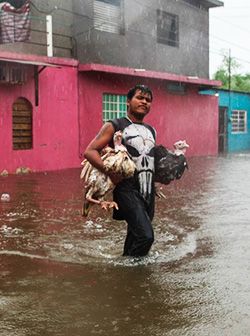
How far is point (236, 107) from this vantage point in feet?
85.6

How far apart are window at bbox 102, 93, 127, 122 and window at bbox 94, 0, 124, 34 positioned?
2130 millimetres

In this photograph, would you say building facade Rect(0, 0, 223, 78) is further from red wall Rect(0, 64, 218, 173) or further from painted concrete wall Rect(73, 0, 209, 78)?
red wall Rect(0, 64, 218, 173)

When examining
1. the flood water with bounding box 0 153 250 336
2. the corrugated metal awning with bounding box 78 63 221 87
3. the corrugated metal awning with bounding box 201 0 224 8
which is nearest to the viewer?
the flood water with bounding box 0 153 250 336

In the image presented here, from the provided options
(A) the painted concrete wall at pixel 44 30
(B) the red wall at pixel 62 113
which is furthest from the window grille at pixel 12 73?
(A) the painted concrete wall at pixel 44 30

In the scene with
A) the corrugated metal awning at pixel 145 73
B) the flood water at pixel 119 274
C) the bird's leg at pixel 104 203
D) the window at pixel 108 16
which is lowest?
the flood water at pixel 119 274

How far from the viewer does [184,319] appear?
3.31 m

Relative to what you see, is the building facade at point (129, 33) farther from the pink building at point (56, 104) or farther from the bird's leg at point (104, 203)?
the bird's leg at point (104, 203)

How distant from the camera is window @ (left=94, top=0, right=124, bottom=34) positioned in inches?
647

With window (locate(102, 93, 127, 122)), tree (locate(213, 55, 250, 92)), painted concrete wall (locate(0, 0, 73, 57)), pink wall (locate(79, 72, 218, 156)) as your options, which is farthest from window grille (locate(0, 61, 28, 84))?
tree (locate(213, 55, 250, 92))

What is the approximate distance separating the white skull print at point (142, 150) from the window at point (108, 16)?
1232 cm

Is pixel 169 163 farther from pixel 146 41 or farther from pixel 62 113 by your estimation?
pixel 146 41

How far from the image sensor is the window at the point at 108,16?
53.9ft

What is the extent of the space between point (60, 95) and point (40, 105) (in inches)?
34.4

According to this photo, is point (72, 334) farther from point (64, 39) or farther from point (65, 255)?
point (64, 39)
